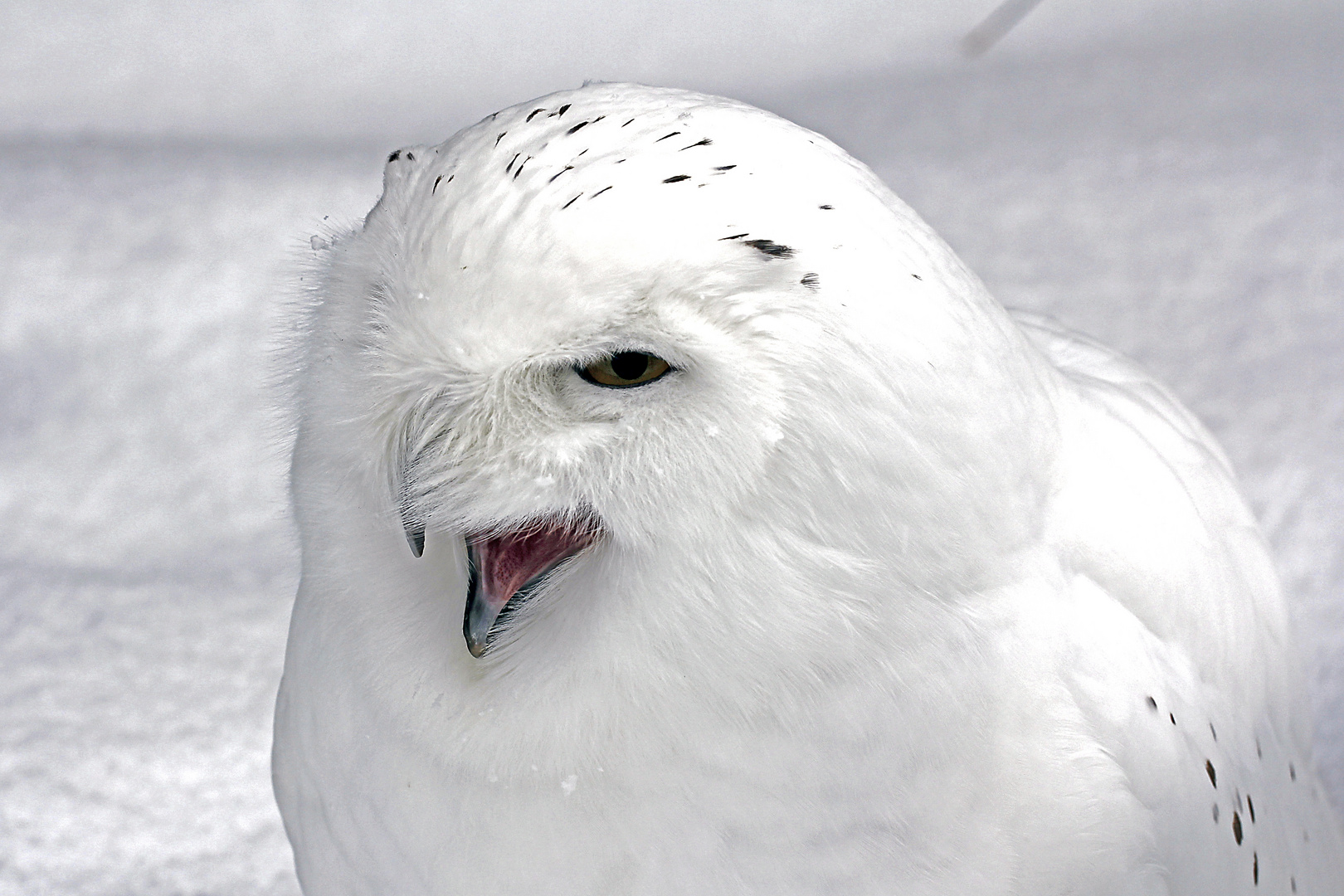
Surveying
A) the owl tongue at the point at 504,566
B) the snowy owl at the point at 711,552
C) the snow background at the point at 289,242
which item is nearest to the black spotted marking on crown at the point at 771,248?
the snowy owl at the point at 711,552

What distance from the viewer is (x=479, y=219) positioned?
32.9 inches

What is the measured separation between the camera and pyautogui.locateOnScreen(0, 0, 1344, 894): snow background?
1.96 m

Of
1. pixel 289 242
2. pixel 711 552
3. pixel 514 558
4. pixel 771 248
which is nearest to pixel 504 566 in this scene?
pixel 514 558

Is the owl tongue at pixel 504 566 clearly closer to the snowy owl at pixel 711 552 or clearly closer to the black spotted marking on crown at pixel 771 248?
the snowy owl at pixel 711 552

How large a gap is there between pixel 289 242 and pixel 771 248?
178 cm

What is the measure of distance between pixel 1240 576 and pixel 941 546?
20.2 inches

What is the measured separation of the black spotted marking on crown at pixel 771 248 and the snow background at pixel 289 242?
1.14 meters

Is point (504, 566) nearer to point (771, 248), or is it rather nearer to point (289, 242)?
point (771, 248)

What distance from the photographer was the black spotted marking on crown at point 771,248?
0.83 m

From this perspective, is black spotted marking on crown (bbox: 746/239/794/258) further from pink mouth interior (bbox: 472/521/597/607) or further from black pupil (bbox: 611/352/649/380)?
pink mouth interior (bbox: 472/521/597/607)

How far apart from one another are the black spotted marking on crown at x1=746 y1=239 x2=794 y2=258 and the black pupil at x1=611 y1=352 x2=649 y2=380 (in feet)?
0.31

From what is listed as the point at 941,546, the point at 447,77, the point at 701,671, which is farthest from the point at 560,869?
the point at 447,77

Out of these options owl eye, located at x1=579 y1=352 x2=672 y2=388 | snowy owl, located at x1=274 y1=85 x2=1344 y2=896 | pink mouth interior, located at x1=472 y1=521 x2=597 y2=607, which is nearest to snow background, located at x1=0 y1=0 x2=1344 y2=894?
snowy owl, located at x1=274 y1=85 x2=1344 y2=896

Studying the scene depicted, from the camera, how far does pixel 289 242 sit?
2445mm
